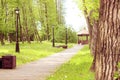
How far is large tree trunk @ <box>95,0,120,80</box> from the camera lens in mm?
6176

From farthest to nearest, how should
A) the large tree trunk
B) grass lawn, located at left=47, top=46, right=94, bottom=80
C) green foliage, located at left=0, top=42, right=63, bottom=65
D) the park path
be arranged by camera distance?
green foliage, located at left=0, top=42, right=63, bottom=65
the park path
grass lawn, located at left=47, top=46, right=94, bottom=80
the large tree trunk

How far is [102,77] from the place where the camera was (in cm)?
631

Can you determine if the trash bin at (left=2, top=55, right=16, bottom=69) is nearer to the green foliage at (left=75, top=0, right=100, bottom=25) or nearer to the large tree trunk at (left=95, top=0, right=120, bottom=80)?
the green foliage at (left=75, top=0, right=100, bottom=25)

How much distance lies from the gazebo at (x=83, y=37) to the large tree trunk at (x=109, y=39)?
7715cm

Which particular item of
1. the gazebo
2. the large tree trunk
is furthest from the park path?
the gazebo

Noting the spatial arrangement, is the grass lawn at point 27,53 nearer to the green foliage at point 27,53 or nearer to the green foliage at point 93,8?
the green foliage at point 27,53

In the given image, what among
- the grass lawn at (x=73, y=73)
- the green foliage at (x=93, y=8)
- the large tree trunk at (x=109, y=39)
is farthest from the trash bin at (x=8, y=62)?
the large tree trunk at (x=109, y=39)

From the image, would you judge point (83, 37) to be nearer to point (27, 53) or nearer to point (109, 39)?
point (27, 53)

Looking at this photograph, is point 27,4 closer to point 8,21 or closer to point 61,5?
point 8,21

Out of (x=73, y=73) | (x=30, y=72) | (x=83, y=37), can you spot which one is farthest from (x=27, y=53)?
(x=83, y=37)

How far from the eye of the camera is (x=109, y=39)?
6227 mm

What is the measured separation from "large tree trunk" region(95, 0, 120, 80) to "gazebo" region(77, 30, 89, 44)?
3037 inches

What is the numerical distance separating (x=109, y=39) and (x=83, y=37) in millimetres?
82469

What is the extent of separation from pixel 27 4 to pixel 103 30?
6525cm
